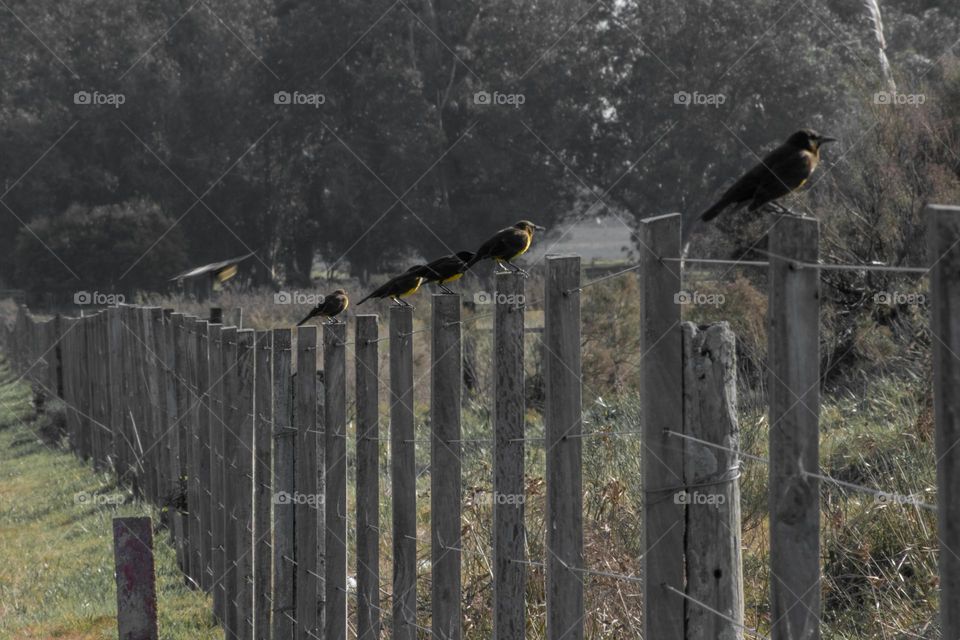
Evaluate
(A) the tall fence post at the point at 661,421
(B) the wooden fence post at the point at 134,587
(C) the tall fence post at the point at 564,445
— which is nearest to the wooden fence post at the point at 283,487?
(B) the wooden fence post at the point at 134,587

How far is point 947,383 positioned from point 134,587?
8.51 ft

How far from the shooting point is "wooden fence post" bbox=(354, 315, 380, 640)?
4.63 m

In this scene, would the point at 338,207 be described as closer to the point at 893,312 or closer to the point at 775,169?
the point at 893,312

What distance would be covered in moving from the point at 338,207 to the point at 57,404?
27.9 metres

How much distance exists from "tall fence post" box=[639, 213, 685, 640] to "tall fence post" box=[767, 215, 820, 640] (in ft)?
1.55

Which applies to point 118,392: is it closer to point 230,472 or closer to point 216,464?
point 216,464

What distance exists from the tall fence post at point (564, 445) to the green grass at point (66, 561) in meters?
4.13

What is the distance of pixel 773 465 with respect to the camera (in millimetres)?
2365

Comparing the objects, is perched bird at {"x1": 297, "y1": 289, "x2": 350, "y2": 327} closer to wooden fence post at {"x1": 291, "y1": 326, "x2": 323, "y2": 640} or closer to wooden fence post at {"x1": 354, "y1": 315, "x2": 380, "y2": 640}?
wooden fence post at {"x1": 291, "y1": 326, "x2": 323, "y2": 640}

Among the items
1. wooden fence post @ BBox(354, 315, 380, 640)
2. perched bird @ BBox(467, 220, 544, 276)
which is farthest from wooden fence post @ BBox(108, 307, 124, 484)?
wooden fence post @ BBox(354, 315, 380, 640)

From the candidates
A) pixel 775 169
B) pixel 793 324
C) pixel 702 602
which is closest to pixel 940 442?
pixel 793 324

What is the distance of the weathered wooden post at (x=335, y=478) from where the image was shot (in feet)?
→ 16.5

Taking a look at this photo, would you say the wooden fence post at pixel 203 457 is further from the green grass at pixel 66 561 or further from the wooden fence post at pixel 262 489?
the wooden fence post at pixel 262 489

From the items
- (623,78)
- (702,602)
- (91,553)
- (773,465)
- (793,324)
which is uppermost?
(623,78)
